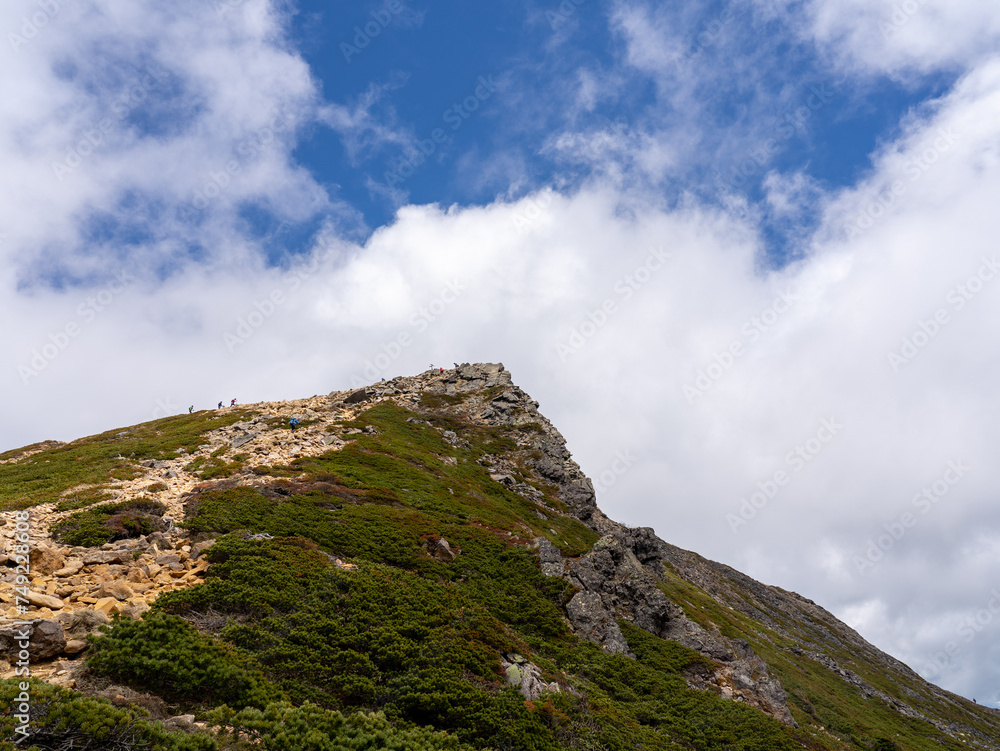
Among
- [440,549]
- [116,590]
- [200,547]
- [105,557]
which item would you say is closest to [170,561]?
[200,547]

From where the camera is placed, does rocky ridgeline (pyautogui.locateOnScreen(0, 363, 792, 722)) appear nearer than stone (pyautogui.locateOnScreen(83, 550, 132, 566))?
Yes

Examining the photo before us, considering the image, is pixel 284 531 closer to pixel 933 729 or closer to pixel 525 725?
pixel 525 725

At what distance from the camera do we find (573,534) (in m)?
53.3

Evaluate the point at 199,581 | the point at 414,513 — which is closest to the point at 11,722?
the point at 199,581

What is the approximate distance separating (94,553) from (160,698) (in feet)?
34.4

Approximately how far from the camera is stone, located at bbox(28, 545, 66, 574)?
19.7m

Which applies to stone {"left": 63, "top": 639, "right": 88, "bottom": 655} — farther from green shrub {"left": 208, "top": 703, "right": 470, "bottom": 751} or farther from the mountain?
green shrub {"left": 208, "top": 703, "right": 470, "bottom": 751}

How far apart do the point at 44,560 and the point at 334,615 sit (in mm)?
11136

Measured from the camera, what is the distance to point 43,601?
1683cm

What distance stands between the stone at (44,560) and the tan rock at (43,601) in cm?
311

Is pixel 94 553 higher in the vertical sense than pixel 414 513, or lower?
lower

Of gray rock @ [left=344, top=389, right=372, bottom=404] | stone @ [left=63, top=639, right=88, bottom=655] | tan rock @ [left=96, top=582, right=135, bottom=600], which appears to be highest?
gray rock @ [left=344, top=389, right=372, bottom=404]

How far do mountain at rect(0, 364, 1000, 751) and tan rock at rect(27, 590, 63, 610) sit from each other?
0.20 ft

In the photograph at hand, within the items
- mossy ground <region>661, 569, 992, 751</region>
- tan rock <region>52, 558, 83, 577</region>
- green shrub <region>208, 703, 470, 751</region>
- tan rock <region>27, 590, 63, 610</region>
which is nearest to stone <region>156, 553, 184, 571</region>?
tan rock <region>52, 558, 83, 577</region>
